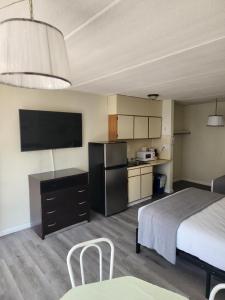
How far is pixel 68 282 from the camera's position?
221 centimetres

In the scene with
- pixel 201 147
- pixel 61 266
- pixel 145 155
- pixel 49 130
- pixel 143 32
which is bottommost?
pixel 61 266

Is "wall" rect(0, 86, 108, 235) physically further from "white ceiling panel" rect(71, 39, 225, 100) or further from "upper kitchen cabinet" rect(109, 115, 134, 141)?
"upper kitchen cabinet" rect(109, 115, 134, 141)

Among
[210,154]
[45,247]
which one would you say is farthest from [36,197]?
[210,154]

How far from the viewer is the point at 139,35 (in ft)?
5.49

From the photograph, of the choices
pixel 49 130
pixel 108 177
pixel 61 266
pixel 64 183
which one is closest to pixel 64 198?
pixel 64 183

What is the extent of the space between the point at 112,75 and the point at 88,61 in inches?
24.8

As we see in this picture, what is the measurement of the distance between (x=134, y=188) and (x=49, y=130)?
7.07 ft

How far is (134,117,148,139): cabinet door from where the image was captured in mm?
4645

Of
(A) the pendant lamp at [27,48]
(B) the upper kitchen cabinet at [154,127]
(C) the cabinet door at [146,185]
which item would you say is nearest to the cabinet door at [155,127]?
(B) the upper kitchen cabinet at [154,127]

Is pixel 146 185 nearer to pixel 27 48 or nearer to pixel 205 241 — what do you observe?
pixel 205 241

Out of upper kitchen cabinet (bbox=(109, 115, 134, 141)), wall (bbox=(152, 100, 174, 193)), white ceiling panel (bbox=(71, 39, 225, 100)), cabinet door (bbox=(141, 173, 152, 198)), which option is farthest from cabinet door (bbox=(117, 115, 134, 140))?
wall (bbox=(152, 100, 174, 193))

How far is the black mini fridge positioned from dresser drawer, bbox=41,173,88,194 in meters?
0.43

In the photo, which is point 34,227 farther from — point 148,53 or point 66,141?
point 148,53

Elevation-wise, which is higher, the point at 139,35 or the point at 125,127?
the point at 139,35
